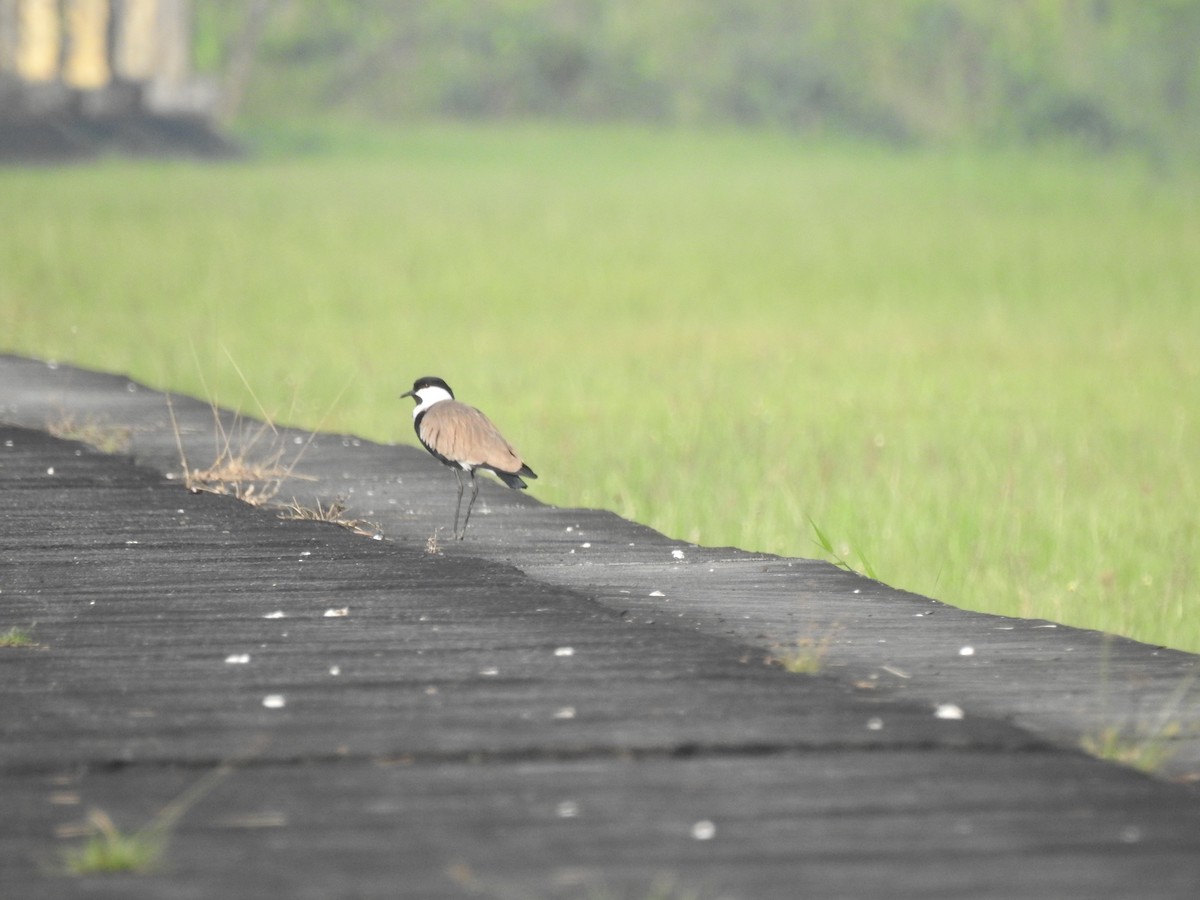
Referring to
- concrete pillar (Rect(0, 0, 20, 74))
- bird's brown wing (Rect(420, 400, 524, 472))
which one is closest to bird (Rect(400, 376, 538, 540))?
bird's brown wing (Rect(420, 400, 524, 472))

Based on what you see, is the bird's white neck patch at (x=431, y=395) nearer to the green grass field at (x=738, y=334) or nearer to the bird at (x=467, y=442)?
the bird at (x=467, y=442)

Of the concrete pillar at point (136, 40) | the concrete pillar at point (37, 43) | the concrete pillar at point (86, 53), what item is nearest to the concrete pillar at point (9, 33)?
the concrete pillar at point (37, 43)

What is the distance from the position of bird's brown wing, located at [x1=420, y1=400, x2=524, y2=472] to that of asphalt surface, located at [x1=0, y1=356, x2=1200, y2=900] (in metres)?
0.35

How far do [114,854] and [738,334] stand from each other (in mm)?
15777

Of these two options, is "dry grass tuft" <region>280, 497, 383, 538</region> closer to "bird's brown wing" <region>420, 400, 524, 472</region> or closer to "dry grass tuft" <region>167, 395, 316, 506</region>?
"dry grass tuft" <region>167, 395, 316, 506</region>

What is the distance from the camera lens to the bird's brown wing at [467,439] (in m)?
6.47

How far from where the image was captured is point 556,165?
4331 centimetres

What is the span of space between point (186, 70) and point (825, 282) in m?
26.2

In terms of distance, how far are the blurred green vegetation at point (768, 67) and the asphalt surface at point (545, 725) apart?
47.8 m

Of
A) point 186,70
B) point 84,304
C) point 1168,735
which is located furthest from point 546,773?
point 186,70

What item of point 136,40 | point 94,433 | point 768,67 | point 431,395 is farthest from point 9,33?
point 431,395

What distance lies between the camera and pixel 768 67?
5947 centimetres

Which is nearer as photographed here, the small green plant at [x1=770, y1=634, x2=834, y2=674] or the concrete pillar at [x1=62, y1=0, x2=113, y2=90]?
the small green plant at [x1=770, y1=634, x2=834, y2=674]

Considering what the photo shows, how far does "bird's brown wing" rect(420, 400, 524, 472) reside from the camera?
21.2ft
